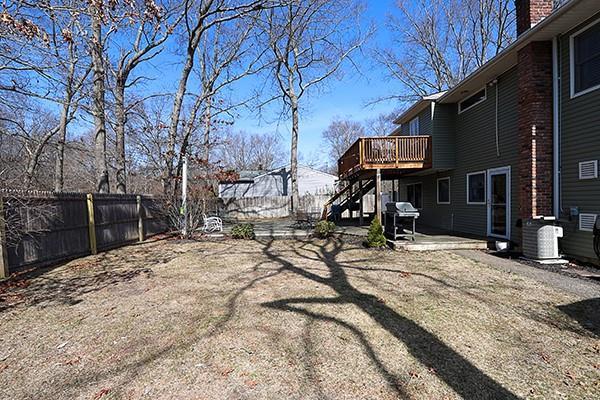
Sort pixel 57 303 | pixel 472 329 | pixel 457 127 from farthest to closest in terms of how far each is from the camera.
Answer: pixel 457 127, pixel 57 303, pixel 472 329

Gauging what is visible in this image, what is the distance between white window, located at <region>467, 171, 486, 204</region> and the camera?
9212mm

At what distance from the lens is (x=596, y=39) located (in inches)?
226

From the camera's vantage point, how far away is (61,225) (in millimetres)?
7137

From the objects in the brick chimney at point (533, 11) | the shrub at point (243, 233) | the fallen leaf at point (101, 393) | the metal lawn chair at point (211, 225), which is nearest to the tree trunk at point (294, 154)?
the metal lawn chair at point (211, 225)

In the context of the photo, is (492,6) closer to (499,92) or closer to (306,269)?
Answer: (499,92)

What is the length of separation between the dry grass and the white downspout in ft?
8.05

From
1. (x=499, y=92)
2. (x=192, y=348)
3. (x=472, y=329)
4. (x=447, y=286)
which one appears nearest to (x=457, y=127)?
(x=499, y=92)

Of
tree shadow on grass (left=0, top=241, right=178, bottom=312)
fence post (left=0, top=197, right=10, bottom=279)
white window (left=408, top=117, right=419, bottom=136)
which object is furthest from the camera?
white window (left=408, top=117, right=419, bottom=136)

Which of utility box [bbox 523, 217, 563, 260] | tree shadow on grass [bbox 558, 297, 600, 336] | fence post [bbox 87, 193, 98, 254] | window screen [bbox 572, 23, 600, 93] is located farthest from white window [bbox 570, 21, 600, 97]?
fence post [bbox 87, 193, 98, 254]

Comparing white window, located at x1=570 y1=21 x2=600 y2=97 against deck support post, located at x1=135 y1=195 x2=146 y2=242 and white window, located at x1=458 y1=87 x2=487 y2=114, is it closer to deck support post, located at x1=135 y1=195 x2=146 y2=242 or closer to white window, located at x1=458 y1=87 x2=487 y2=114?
white window, located at x1=458 y1=87 x2=487 y2=114

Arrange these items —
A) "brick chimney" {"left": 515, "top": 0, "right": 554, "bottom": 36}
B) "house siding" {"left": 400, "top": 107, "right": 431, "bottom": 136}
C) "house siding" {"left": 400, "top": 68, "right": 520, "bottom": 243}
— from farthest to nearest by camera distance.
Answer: "house siding" {"left": 400, "top": 107, "right": 431, "bottom": 136}, "house siding" {"left": 400, "top": 68, "right": 520, "bottom": 243}, "brick chimney" {"left": 515, "top": 0, "right": 554, "bottom": 36}

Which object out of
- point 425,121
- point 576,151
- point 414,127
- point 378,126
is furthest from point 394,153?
point 378,126

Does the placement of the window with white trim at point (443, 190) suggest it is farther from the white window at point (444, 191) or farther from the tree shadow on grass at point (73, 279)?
the tree shadow on grass at point (73, 279)

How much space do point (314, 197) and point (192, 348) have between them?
67.2ft
